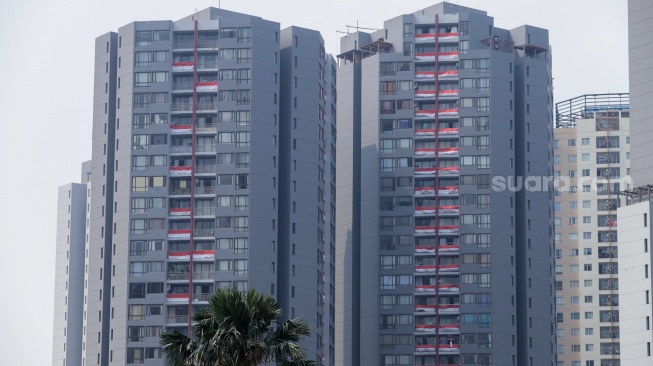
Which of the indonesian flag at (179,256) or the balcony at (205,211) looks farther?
the balcony at (205,211)

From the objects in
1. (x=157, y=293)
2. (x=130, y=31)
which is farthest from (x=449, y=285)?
(x=130, y=31)

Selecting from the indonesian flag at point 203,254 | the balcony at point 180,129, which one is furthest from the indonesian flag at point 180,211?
the balcony at point 180,129

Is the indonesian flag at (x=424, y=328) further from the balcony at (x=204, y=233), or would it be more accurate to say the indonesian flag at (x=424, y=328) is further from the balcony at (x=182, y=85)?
the balcony at (x=182, y=85)

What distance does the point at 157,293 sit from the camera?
18050cm

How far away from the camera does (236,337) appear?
84.1 meters

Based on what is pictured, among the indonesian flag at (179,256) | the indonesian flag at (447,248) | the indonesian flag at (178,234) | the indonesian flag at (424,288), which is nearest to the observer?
the indonesian flag at (179,256)

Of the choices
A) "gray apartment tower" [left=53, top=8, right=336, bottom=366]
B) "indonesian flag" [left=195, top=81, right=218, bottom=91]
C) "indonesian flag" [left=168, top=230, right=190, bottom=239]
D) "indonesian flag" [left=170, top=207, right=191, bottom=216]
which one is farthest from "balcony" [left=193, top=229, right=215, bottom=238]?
"indonesian flag" [left=195, top=81, right=218, bottom=91]

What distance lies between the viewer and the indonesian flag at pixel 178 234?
18225 centimetres

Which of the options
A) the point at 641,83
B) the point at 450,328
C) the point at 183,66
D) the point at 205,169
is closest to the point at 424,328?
the point at 450,328

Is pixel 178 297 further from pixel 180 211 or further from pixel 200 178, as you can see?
pixel 200 178

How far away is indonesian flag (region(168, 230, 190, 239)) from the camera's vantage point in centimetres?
18225

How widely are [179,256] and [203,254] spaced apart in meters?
2.95

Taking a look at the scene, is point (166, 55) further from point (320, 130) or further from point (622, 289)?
point (622, 289)

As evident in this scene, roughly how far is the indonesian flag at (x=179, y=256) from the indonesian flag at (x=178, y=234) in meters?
1.98
